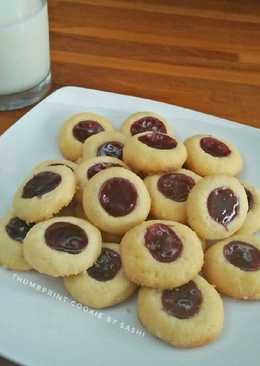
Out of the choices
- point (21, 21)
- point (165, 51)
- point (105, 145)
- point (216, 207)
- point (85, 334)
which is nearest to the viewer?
point (85, 334)

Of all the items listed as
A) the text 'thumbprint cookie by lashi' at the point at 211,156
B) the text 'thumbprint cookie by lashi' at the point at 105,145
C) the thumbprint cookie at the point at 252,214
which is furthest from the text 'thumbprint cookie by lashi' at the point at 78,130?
the thumbprint cookie at the point at 252,214

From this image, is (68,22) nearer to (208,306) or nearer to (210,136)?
(210,136)

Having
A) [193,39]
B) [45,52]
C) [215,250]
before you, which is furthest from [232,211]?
[193,39]

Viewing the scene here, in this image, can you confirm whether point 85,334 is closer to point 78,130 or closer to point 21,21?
point 78,130

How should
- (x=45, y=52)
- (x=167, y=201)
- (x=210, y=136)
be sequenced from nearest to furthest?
(x=167, y=201) < (x=210, y=136) < (x=45, y=52)

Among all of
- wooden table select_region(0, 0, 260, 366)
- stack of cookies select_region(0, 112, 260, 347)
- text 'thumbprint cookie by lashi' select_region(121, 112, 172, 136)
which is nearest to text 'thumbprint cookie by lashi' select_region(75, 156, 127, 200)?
stack of cookies select_region(0, 112, 260, 347)

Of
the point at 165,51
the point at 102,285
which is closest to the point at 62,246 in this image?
the point at 102,285

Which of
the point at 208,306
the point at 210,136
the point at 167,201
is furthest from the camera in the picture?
the point at 210,136
